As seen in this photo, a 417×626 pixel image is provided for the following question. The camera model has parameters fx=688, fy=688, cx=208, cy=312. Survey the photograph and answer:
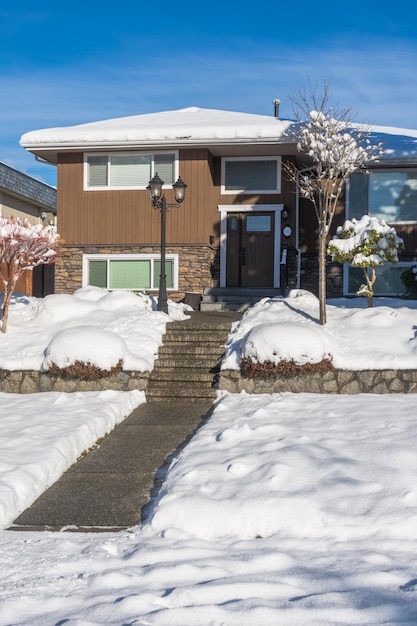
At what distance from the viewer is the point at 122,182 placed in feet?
63.3

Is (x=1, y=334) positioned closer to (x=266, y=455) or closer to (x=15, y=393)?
(x=15, y=393)

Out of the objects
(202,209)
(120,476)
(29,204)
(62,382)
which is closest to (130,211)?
(202,209)

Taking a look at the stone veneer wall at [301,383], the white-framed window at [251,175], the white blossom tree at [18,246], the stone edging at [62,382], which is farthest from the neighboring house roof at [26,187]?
the stone veneer wall at [301,383]

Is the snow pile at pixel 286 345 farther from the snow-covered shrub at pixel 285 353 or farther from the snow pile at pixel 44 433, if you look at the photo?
the snow pile at pixel 44 433

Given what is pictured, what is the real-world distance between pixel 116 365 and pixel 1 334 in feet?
9.78

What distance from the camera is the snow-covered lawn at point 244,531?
397cm

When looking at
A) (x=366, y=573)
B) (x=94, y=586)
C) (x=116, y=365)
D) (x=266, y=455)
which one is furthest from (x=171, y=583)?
(x=116, y=365)

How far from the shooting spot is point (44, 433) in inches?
322

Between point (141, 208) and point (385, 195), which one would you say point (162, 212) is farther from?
point (385, 195)

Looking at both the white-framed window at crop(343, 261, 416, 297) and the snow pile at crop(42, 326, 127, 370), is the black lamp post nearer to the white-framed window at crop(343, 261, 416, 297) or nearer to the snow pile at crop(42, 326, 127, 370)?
the snow pile at crop(42, 326, 127, 370)

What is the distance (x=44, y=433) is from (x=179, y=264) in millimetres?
11130

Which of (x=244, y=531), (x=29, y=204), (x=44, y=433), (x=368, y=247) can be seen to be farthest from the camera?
(x=29, y=204)

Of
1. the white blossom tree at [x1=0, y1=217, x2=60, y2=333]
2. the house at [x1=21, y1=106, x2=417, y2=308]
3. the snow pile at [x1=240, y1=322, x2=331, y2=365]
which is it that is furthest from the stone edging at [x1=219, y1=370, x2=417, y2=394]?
the house at [x1=21, y1=106, x2=417, y2=308]

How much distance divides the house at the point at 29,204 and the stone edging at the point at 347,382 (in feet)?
49.6
